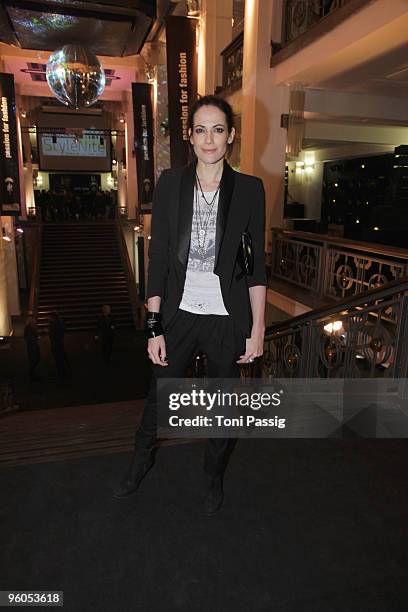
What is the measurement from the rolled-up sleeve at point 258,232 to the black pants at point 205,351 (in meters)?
0.25

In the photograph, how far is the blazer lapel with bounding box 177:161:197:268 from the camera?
2.04 metres

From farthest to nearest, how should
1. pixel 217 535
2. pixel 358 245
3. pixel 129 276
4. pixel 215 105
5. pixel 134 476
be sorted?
pixel 129 276 < pixel 358 245 < pixel 134 476 < pixel 217 535 < pixel 215 105

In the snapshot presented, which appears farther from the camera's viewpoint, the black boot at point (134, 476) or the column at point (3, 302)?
the column at point (3, 302)

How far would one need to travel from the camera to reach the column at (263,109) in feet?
24.7

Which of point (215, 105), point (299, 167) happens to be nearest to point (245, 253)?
point (215, 105)

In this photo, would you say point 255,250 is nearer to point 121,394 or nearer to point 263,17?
point 263,17

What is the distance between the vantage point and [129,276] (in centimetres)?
1819

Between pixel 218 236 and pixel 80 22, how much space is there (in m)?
11.9

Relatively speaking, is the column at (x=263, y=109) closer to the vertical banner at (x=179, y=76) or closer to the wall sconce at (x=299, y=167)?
the vertical banner at (x=179, y=76)

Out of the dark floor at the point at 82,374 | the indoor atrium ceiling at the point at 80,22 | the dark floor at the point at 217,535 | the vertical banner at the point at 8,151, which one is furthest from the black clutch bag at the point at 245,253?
the vertical banner at the point at 8,151

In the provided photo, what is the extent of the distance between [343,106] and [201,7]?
444cm

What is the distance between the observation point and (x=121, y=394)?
1004 cm

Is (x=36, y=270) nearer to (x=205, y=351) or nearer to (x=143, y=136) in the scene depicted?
(x=143, y=136)

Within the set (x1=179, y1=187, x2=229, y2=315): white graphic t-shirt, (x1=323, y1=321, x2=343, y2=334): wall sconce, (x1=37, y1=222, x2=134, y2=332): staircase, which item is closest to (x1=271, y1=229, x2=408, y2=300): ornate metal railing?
(x1=323, y1=321, x2=343, y2=334): wall sconce
